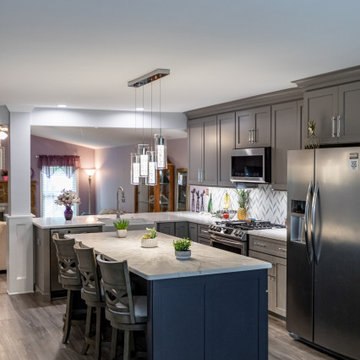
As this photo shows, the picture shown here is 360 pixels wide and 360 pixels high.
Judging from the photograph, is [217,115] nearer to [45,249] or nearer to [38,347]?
[45,249]

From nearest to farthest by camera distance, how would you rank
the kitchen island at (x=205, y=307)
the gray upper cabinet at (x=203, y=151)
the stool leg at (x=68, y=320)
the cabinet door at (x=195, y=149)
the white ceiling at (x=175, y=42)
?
1. the white ceiling at (x=175, y=42)
2. the kitchen island at (x=205, y=307)
3. the stool leg at (x=68, y=320)
4. the gray upper cabinet at (x=203, y=151)
5. the cabinet door at (x=195, y=149)

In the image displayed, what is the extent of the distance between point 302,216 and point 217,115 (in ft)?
8.71

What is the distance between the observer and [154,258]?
404cm

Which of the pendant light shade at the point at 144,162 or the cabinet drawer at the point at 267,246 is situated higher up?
the pendant light shade at the point at 144,162

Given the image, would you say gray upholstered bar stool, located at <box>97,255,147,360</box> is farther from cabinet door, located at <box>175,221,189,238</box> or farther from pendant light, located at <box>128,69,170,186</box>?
cabinet door, located at <box>175,221,189,238</box>

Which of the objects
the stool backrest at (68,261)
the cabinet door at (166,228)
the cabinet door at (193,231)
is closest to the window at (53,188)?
the cabinet door at (166,228)

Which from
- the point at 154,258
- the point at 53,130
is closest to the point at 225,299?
the point at 154,258

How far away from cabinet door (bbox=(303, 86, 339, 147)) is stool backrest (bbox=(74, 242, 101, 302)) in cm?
231

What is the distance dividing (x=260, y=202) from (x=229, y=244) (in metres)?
0.93

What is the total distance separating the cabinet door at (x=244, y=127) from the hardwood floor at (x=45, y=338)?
2.15 m

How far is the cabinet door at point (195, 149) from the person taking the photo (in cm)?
730

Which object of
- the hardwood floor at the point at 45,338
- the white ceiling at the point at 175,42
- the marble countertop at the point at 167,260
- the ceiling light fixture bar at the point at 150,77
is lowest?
the hardwood floor at the point at 45,338

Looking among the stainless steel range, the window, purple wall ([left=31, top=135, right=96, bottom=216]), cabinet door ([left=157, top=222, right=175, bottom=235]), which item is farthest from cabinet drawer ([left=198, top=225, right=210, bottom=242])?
purple wall ([left=31, top=135, right=96, bottom=216])

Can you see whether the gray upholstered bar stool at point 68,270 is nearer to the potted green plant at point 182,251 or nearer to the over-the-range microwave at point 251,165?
the potted green plant at point 182,251
